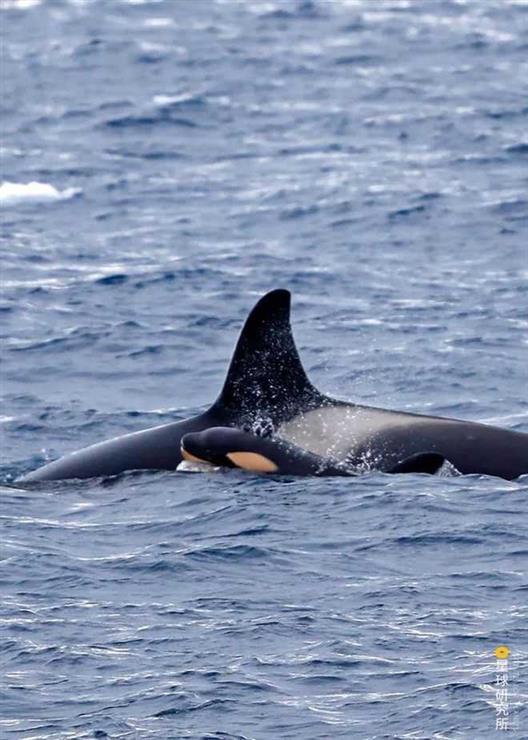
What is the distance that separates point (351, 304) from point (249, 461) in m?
11.2

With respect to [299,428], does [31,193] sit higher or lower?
higher

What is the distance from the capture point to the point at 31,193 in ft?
135

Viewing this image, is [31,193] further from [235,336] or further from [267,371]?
[267,371]

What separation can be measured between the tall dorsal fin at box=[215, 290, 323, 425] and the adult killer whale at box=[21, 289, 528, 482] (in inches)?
0.4

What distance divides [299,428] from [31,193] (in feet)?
68.0

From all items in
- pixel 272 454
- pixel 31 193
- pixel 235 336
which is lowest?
pixel 235 336

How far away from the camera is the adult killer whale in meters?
21.1

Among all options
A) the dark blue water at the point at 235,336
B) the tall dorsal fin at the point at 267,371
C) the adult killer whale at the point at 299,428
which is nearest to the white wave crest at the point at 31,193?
the dark blue water at the point at 235,336

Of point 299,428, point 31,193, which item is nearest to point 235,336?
point 299,428

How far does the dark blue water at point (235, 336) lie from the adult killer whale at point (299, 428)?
0.43 m

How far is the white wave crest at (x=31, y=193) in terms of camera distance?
41.0 metres

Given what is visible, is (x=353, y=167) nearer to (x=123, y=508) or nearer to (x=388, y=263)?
(x=388, y=263)

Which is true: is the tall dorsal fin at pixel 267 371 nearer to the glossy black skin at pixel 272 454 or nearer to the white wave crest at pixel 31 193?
the glossy black skin at pixel 272 454

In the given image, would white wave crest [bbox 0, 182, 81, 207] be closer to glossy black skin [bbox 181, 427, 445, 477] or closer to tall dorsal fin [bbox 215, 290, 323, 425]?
tall dorsal fin [bbox 215, 290, 323, 425]
